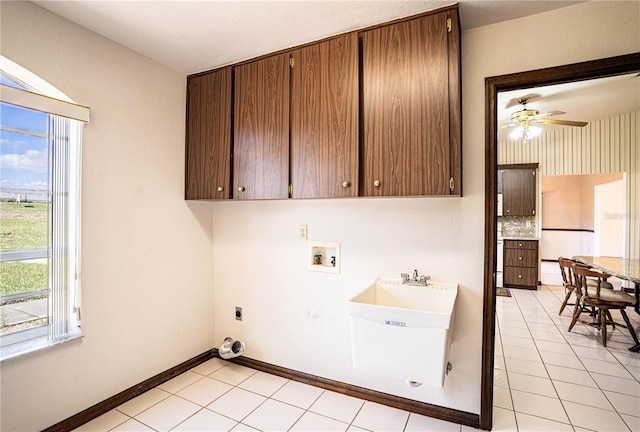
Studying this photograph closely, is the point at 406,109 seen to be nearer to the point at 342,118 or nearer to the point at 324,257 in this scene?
the point at 342,118

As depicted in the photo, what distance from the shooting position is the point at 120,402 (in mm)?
2053

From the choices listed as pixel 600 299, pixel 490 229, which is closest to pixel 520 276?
pixel 600 299

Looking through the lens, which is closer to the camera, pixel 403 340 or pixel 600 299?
pixel 403 340

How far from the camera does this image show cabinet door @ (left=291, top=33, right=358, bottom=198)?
1851mm

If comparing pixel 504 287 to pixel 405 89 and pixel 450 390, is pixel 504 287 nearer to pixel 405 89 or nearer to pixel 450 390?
pixel 450 390

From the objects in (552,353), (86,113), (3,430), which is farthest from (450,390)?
(86,113)

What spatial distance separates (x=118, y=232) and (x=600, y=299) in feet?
14.9

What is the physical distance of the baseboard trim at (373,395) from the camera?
73.4 inches

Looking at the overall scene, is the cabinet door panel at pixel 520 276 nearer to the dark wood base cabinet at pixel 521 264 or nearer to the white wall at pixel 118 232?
the dark wood base cabinet at pixel 521 264

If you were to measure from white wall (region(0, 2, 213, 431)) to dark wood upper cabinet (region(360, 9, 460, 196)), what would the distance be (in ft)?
5.18

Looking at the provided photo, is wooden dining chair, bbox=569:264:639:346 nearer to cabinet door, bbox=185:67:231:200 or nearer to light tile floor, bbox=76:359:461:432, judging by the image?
light tile floor, bbox=76:359:461:432

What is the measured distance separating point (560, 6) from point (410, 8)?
810mm

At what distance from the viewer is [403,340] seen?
159 centimetres

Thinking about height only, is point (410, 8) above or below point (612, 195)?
above
